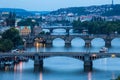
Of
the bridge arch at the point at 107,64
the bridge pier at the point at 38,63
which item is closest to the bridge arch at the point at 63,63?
the bridge pier at the point at 38,63

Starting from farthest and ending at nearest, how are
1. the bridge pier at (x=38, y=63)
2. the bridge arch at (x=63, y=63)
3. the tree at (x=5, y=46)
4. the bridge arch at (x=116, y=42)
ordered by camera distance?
the bridge arch at (x=116, y=42)
the tree at (x=5, y=46)
the bridge arch at (x=63, y=63)
the bridge pier at (x=38, y=63)

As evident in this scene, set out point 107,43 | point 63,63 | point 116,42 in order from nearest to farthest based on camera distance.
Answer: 1. point 63,63
2. point 107,43
3. point 116,42

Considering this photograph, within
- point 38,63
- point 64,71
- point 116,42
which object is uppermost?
point 38,63

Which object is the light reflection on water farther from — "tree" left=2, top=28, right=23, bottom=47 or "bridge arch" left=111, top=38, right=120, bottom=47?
"bridge arch" left=111, top=38, right=120, bottom=47

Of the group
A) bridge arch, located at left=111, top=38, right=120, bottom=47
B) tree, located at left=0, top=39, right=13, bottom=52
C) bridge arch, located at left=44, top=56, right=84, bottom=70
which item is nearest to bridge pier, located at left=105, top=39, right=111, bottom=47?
bridge arch, located at left=111, top=38, right=120, bottom=47

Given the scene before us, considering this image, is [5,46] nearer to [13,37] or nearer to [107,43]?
[13,37]

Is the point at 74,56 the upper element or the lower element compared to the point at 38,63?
upper

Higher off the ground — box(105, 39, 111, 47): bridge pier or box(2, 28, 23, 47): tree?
box(2, 28, 23, 47): tree

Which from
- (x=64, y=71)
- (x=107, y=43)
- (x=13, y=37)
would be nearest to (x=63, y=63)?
(x=64, y=71)

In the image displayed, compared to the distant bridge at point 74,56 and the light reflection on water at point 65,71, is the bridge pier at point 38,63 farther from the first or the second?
the light reflection on water at point 65,71

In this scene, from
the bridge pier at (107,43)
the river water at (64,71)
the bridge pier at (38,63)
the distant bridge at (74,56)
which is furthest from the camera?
the bridge pier at (107,43)

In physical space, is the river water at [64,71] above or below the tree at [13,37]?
below

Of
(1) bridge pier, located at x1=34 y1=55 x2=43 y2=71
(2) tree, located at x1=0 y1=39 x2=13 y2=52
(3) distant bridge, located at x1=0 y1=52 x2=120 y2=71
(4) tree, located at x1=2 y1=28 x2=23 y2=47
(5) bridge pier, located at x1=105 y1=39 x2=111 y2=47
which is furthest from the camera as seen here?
(5) bridge pier, located at x1=105 y1=39 x2=111 y2=47

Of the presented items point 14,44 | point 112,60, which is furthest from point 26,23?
point 112,60
